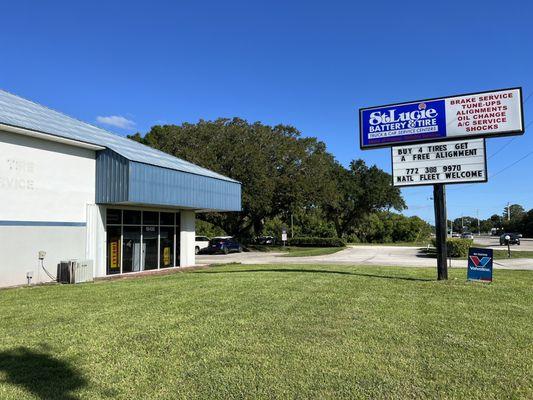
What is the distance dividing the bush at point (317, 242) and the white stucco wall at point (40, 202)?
4058cm

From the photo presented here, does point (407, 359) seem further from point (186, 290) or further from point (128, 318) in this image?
point (186, 290)

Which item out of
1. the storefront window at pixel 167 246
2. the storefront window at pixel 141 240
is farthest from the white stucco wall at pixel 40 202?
the storefront window at pixel 167 246

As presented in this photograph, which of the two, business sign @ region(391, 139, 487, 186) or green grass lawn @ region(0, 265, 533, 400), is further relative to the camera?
business sign @ region(391, 139, 487, 186)

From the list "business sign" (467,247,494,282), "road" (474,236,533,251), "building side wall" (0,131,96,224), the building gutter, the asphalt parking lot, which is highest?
the building gutter

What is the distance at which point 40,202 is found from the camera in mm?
16000

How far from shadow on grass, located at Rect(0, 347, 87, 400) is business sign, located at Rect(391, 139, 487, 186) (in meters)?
12.2

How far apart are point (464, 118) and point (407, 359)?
10.8 meters

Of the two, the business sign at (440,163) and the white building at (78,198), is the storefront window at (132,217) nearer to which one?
the white building at (78,198)

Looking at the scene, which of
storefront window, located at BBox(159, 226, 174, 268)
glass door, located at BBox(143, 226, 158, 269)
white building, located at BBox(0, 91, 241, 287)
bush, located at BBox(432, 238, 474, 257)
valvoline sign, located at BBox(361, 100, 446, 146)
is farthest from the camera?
bush, located at BBox(432, 238, 474, 257)

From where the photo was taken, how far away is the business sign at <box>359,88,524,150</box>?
13891 millimetres

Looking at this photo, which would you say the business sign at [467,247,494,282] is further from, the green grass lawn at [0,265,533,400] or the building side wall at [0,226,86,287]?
the building side wall at [0,226,86,287]

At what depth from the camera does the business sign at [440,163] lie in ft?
47.1

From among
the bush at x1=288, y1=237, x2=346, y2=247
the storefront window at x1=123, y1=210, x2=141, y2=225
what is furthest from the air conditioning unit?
the bush at x1=288, y1=237, x2=346, y2=247

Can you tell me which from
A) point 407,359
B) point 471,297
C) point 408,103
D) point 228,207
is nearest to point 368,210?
point 228,207
